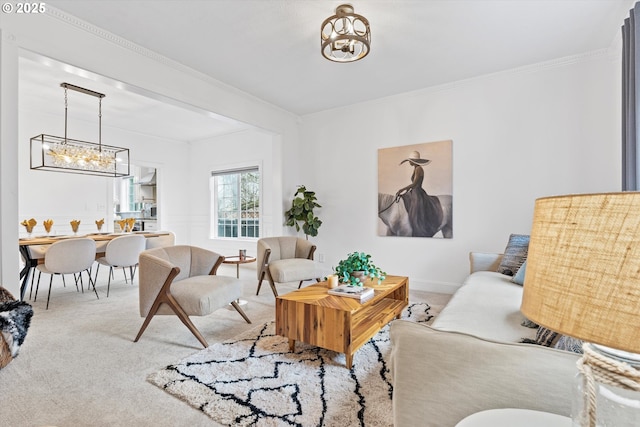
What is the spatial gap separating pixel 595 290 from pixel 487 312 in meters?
1.71

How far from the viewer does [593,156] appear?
321 centimetres

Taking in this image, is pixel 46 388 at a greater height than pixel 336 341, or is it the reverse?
pixel 336 341

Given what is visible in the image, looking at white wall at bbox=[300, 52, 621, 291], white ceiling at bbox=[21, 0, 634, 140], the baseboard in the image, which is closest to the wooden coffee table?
the baseboard

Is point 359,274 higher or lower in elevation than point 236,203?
lower

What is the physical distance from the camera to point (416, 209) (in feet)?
13.7

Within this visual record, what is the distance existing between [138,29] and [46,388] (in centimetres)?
287

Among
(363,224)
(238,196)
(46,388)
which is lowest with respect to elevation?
(46,388)

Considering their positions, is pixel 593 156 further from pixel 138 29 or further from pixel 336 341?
pixel 138 29

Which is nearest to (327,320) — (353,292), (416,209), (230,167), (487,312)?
(353,292)

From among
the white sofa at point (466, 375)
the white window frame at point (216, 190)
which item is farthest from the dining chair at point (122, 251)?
the white sofa at point (466, 375)

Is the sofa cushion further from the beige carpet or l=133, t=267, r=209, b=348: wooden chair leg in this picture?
l=133, t=267, r=209, b=348: wooden chair leg

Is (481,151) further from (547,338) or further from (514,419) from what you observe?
(514,419)

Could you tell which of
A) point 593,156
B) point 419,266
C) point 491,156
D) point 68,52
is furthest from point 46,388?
point 593,156

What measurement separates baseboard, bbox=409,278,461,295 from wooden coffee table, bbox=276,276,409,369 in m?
1.66
